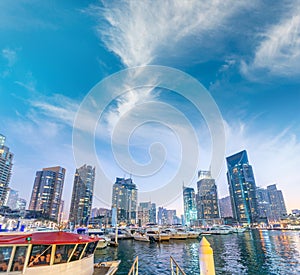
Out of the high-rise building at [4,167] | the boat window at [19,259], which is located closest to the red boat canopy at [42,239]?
the boat window at [19,259]

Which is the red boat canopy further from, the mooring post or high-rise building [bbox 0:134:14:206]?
high-rise building [bbox 0:134:14:206]

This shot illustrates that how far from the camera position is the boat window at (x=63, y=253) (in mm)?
9579

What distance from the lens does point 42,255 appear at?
925 cm

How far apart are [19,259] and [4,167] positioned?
19171cm

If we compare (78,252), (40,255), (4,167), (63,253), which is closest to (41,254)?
(40,255)

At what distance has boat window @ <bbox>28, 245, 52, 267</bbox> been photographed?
898 centimetres

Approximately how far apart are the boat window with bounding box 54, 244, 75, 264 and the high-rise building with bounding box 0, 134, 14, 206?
182708mm

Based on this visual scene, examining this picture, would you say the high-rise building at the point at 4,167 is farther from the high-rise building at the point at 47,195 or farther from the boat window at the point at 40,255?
the boat window at the point at 40,255

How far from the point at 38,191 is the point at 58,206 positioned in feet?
84.7

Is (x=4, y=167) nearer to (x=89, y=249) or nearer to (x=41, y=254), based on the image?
(x=89, y=249)

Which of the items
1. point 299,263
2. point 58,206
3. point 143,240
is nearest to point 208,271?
point 299,263

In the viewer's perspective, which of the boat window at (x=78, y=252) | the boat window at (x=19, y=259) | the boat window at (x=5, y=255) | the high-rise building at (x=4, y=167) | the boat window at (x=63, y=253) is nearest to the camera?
the boat window at (x=5, y=255)

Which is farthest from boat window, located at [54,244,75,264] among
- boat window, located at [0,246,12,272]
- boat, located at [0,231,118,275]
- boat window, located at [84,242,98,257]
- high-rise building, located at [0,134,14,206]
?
high-rise building, located at [0,134,14,206]

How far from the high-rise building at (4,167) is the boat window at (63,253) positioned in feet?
599
